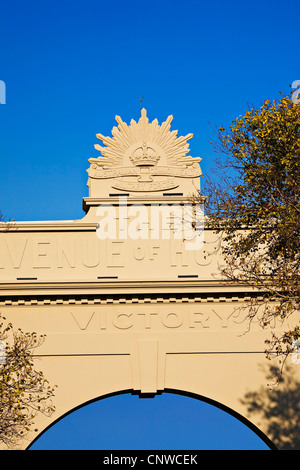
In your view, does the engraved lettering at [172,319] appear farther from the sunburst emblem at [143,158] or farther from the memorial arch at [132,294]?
the sunburst emblem at [143,158]

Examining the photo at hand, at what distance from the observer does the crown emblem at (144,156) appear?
2602cm

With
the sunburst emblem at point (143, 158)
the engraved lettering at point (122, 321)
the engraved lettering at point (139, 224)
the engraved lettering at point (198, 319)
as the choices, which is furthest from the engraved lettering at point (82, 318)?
the sunburst emblem at point (143, 158)

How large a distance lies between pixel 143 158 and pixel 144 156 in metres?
0.06

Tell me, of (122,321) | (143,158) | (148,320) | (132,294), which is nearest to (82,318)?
(122,321)

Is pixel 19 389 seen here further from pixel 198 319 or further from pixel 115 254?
pixel 198 319

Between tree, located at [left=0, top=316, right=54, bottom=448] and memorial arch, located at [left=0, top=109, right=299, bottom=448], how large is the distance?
0.30 m

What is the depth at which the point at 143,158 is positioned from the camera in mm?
26031

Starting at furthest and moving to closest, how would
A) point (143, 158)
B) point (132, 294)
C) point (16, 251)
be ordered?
point (143, 158)
point (16, 251)
point (132, 294)

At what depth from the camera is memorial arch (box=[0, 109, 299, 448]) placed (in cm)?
2480

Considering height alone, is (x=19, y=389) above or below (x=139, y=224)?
below

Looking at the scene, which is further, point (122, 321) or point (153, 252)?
point (153, 252)

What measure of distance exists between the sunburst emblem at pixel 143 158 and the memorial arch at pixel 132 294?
0.10ft
